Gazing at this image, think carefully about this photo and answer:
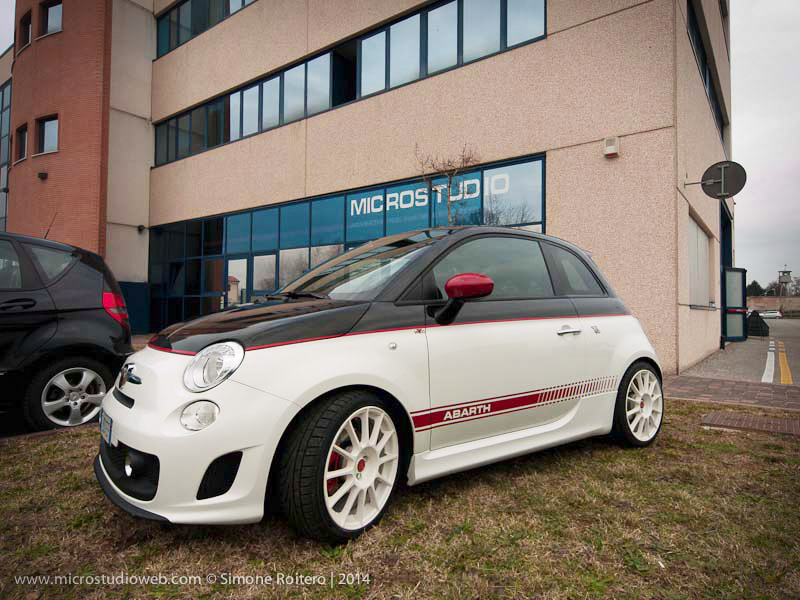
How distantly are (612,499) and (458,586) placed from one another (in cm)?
126

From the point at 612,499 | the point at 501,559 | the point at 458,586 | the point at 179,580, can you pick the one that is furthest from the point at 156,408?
the point at 612,499

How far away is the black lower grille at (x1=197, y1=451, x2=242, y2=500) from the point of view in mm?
1995

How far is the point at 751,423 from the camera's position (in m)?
4.49

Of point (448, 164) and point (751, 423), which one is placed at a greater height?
point (448, 164)

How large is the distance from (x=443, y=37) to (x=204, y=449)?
33.5 ft

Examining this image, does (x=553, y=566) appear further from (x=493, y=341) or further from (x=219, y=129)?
(x=219, y=129)

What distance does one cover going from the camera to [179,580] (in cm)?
195

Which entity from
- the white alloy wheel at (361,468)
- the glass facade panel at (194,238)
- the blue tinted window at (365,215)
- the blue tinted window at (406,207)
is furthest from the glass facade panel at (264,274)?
the white alloy wheel at (361,468)

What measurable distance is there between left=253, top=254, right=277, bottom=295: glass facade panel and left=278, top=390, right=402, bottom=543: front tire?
450 inches

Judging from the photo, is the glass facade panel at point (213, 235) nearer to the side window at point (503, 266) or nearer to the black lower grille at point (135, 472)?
the side window at point (503, 266)

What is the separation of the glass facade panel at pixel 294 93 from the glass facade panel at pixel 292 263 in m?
3.46

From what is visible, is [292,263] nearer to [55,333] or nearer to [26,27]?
[55,333]

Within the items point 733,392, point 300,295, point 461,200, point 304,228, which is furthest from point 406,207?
point 300,295

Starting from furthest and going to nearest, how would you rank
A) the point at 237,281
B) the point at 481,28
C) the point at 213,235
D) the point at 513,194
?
the point at 213,235 < the point at 237,281 < the point at 481,28 < the point at 513,194
